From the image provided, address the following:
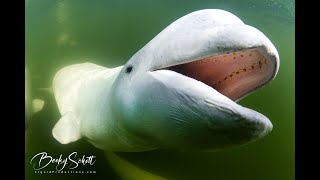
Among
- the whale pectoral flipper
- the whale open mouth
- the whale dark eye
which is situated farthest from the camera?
the whale pectoral flipper

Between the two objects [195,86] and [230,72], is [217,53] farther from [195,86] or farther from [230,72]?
[230,72]

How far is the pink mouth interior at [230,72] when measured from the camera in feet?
10.5

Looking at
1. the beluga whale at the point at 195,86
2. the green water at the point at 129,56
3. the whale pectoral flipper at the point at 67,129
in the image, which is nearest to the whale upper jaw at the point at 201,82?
the beluga whale at the point at 195,86

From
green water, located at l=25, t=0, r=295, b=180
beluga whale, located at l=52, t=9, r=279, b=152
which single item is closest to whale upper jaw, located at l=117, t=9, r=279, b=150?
beluga whale, located at l=52, t=9, r=279, b=152

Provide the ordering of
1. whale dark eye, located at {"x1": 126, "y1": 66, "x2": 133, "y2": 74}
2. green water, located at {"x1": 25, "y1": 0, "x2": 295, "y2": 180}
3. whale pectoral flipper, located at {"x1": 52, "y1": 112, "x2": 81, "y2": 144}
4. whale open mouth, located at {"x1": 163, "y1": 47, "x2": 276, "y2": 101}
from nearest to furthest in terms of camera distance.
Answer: whale open mouth, located at {"x1": 163, "y1": 47, "x2": 276, "y2": 101} → whale dark eye, located at {"x1": 126, "y1": 66, "x2": 133, "y2": 74} → whale pectoral flipper, located at {"x1": 52, "y1": 112, "x2": 81, "y2": 144} → green water, located at {"x1": 25, "y1": 0, "x2": 295, "y2": 180}

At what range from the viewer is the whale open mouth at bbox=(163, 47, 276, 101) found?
10.4 feet

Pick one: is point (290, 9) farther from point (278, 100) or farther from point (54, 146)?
point (54, 146)

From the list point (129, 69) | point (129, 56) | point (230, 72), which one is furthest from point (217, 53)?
point (129, 56)

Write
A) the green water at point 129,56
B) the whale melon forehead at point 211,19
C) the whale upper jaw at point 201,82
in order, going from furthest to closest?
the green water at point 129,56, the whale melon forehead at point 211,19, the whale upper jaw at point 201,82

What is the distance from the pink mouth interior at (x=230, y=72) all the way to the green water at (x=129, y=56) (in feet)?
6.95

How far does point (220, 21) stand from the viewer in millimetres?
2953

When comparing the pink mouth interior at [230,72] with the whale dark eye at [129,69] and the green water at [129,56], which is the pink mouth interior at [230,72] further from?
the green water at [129,56]

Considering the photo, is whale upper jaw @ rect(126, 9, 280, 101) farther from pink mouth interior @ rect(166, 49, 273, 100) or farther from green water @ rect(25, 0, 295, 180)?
green water @ rect(25, 0, 295, 180)
